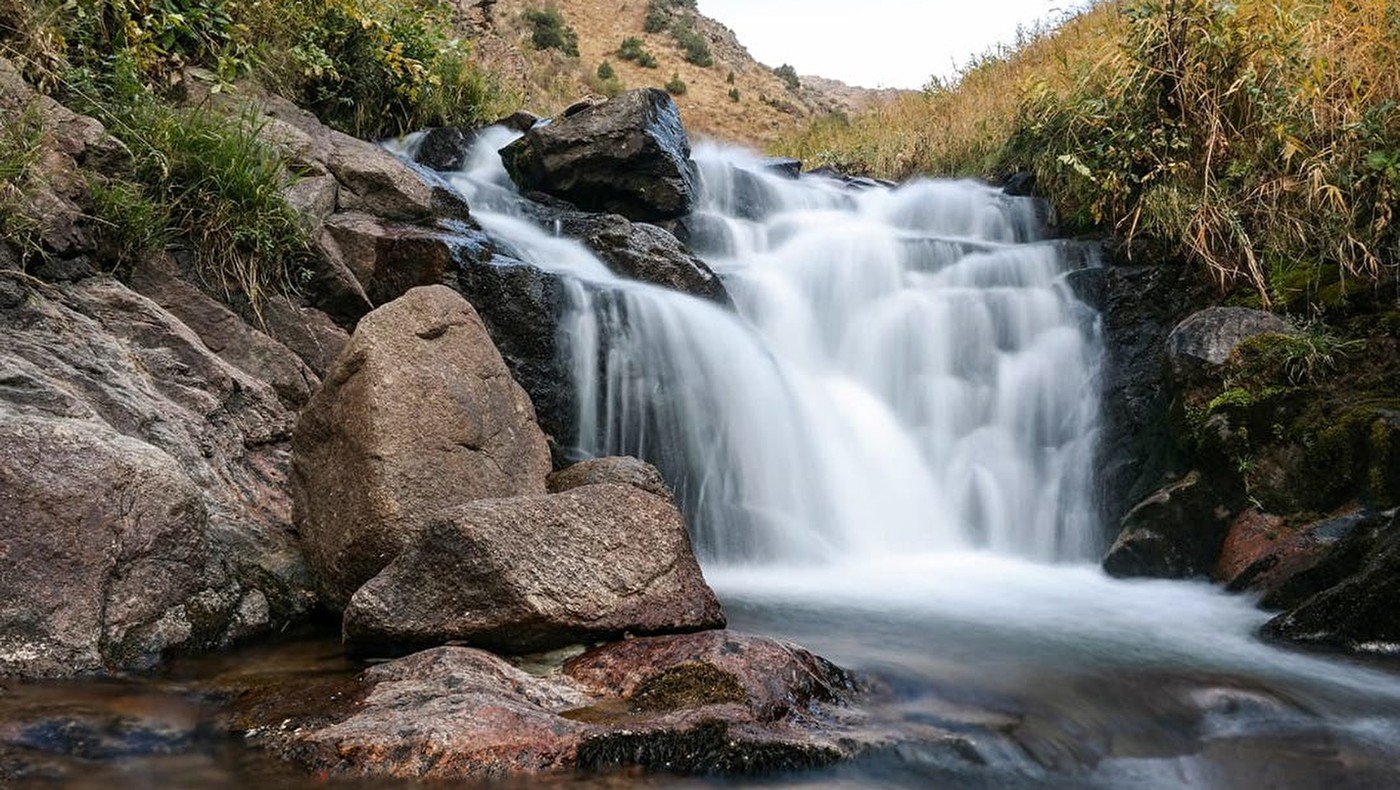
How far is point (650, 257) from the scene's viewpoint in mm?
7262

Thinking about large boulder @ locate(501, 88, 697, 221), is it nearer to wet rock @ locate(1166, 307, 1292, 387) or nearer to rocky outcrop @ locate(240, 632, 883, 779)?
wet rock @ locate(1166, 307, 1292, 387)

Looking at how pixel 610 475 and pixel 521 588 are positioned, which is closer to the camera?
pixel 521 588

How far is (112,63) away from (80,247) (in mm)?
1929

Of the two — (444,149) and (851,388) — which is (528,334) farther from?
(444,149)

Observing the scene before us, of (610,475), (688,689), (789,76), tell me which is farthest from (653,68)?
(688,689)

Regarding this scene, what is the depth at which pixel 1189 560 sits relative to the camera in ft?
17.5

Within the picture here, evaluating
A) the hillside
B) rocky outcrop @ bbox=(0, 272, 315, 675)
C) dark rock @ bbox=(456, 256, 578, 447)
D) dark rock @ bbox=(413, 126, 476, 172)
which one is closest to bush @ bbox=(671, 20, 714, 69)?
the hillside

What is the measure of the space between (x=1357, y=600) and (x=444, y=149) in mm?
7965

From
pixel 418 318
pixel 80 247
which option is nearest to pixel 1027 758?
pixel 418 318

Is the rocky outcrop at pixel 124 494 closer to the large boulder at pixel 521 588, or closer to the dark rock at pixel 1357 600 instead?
the large boulder at pixel 521 588

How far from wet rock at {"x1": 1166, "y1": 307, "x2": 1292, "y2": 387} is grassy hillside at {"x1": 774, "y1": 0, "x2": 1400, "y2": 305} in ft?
1.52

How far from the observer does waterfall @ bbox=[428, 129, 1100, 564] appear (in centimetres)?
604

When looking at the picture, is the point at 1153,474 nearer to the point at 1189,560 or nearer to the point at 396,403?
the point at 1189,560

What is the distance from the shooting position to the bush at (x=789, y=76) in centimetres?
3016
